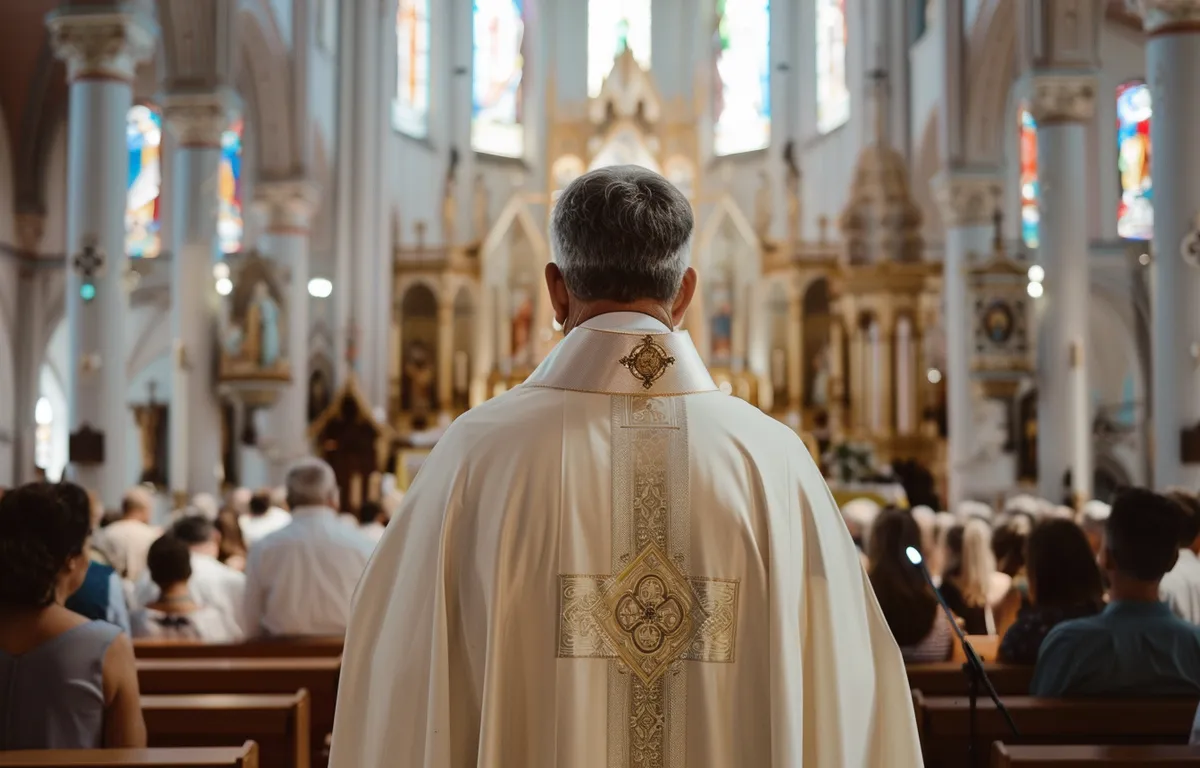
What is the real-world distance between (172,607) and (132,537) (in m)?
3.08

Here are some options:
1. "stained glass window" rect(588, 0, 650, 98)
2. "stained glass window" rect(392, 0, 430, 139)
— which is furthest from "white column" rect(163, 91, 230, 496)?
"stained glass window" rect(588, 0, 650, 98)

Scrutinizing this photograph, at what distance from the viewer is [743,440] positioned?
7.92ft

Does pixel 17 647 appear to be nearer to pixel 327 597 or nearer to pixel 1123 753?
pixel 1123 753

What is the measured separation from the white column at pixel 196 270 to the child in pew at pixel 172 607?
9926 millimetres

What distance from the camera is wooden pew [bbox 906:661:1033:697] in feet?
16.0

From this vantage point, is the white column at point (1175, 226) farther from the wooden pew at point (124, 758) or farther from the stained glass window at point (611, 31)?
the stained glass window at point (611, 31)

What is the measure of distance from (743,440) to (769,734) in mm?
460

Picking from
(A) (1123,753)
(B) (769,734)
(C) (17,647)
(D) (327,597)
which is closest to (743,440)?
(B) (769,734)

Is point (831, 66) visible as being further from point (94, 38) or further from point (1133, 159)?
point (94, 38)

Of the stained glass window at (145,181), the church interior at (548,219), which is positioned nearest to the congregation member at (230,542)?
the church interior at (548,219)

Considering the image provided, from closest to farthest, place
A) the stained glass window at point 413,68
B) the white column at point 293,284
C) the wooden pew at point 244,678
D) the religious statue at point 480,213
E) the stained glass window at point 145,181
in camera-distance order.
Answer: the wooden pew at point 244,678 → the white column at point 293,284 → the stained glass window at point 145,181 → the religious statue at point 480,213 → the stained glass window at point 413,68

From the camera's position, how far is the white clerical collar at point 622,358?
2.39 m

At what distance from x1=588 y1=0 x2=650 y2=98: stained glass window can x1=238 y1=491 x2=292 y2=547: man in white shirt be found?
2128 cm

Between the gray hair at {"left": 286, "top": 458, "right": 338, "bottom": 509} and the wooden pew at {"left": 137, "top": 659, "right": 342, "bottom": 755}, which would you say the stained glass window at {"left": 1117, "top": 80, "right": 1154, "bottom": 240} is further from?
the wooden pew at {"left": 137, "top": 659, "right": 342, "bottom": 755}
